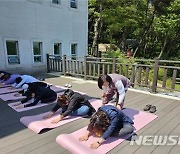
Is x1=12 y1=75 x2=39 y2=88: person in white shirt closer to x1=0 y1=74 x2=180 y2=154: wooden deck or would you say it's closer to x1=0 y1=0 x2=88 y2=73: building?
x1=0 y1=74 x2=180 y2=154: wooden deck

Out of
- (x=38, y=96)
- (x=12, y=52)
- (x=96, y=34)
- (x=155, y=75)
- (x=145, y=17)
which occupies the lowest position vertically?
(x=38, y=96)

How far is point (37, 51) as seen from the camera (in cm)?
866

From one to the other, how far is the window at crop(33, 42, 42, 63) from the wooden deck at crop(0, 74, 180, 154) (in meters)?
4.68

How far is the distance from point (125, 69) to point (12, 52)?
206 inches

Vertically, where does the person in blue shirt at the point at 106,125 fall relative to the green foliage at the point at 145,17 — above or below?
below

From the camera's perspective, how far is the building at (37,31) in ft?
24.3

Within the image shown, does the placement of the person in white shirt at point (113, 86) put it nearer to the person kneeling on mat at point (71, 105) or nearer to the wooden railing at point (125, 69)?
the person kneeling on mat at point (71, 105)

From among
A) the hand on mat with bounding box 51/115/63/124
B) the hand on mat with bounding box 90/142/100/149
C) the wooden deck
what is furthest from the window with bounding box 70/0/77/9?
the hand on mat with bounding box 90/142/100/149

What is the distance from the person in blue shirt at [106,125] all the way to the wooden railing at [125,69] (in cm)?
253

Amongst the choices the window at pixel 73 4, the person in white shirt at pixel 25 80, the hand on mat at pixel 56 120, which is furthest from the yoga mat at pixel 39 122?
the window at pixel 73 4

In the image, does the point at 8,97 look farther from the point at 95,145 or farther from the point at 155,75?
the point at 155,75

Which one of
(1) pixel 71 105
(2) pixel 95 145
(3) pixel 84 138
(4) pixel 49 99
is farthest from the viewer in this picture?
(4) pixel 49 99

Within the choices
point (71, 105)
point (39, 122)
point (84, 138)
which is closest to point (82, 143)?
point (84, 138)

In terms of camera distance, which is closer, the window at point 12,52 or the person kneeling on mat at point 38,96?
the person kneeling on mat at point 38,96
